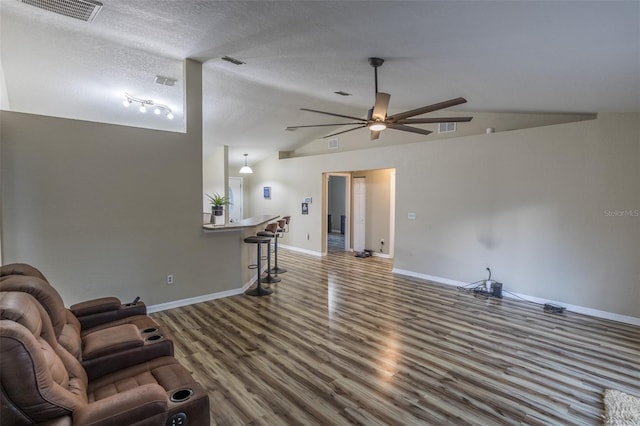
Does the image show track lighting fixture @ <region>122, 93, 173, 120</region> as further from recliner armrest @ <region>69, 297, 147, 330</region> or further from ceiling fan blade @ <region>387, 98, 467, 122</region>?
ceiling fan blade @ <region>387, 98, 467, 122</region>

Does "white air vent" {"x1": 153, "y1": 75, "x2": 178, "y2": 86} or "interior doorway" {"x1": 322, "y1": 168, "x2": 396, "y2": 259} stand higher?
"white air vent" {"x1": 153, "y1": 75, "x2": 178, "y2": 86}

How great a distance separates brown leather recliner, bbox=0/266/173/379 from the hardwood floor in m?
0.67

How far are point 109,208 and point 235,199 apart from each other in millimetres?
6868

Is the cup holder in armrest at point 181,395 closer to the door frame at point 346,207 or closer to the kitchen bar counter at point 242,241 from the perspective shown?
the kitchen bar counter at point 242,241

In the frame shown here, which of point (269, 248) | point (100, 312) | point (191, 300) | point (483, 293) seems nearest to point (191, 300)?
point (191, 300)

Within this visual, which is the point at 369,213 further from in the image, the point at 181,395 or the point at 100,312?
the point at 181,395

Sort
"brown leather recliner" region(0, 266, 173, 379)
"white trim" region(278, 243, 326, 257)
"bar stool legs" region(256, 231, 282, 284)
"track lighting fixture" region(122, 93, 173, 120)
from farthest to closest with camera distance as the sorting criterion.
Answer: "white trim" region(278, 243, 326, 257), "bar stool legs" region(256, 231, 282, 284), "track lighting fixture" region(122, 93, 173, 120), "brown leather recliner" region(0, 266, 173, 379)

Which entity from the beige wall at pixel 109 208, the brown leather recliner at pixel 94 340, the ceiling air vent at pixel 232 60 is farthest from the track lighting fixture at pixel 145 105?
the brown leather recliner at pixel 94 340

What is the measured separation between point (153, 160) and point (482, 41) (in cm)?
407

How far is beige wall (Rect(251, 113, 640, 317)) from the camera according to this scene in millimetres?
4125

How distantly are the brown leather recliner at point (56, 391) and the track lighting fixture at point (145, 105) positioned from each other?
4.90 metres

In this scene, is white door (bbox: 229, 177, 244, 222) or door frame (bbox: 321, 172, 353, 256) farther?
white door (bbox: 229, 177, 244, 222)

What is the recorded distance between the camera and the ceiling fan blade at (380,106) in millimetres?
3232

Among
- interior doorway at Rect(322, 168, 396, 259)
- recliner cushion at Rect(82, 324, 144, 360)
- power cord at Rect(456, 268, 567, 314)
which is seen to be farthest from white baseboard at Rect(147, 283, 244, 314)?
power cord at Rect(456, 268, 567, 314)
